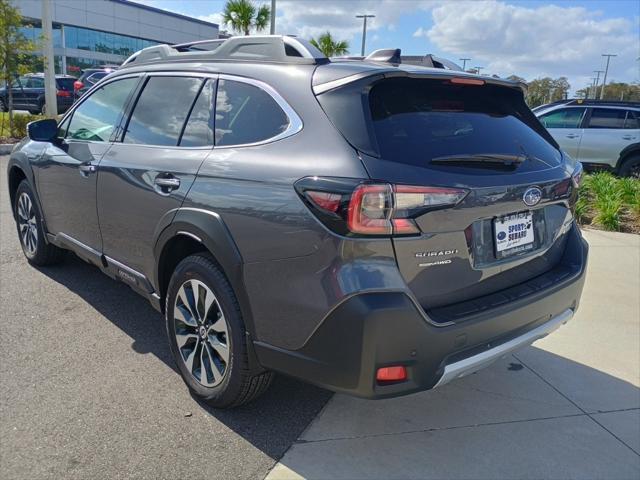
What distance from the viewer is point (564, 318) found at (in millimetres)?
3051

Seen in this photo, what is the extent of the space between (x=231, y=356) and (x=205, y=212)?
28.6 inches

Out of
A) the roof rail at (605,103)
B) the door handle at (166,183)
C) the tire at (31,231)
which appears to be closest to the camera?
the door handle at (166,183)

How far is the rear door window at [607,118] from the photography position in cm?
1195

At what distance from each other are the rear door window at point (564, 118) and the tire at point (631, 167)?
49.9 inches

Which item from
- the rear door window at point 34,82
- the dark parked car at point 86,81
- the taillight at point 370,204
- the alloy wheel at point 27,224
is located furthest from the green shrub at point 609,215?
the rear door window at point 34,82

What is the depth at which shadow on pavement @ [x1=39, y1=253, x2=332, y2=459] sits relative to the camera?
291cm

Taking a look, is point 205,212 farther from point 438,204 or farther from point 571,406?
point 571,406

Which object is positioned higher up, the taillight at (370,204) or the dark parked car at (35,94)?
the taillight at (370,204)

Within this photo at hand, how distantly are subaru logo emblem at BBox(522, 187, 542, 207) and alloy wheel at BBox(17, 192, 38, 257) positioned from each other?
13.7 ft

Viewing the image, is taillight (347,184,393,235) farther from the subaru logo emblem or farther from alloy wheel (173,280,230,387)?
alloy wheel (173,280,230,387)

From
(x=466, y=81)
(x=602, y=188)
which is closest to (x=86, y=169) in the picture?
(x=466, y=81)

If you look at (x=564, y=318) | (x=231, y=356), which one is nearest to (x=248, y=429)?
(x=231, y=356)

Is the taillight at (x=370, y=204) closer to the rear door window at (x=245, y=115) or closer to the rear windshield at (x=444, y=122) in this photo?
the rear windshield at (x=444, y=122)

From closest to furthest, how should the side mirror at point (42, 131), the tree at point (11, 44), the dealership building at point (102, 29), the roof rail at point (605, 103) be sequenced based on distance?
the side mirror at point (42, 131), the roof rail at point (605, 103), the tree at point (11, 44), the dealership building at point (102, 29)
